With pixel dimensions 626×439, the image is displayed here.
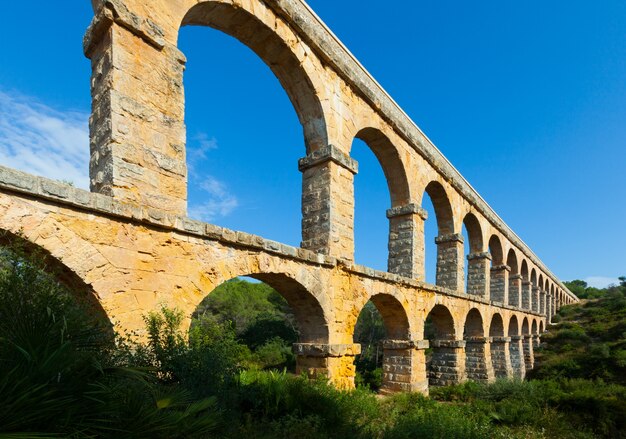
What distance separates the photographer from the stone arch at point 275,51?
6.02 m

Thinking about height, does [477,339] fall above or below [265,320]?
above

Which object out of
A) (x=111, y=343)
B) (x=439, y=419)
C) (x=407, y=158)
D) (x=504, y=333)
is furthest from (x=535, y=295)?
(x=111, y=343)

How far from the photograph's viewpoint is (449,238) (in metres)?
12.7

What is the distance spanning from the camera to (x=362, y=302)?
7.57m

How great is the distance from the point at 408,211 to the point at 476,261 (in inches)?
284

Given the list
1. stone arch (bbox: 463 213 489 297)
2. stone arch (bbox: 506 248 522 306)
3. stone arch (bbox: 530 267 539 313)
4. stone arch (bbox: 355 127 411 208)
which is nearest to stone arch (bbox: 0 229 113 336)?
stone arch (bbox: 355 127 411 208)

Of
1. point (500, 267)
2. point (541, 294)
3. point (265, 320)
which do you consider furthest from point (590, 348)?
point (265, 320)

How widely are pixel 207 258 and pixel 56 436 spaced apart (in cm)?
306

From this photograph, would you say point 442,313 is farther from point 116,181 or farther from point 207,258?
point 116,181

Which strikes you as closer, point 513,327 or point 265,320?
point 513,327

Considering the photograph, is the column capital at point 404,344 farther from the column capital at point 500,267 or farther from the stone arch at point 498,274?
the column capital at point 500,267

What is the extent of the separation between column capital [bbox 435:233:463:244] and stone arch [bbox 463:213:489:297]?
281cm

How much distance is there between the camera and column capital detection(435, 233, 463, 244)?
12633 mm

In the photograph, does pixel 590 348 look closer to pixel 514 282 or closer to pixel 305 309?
pixel 514 282
